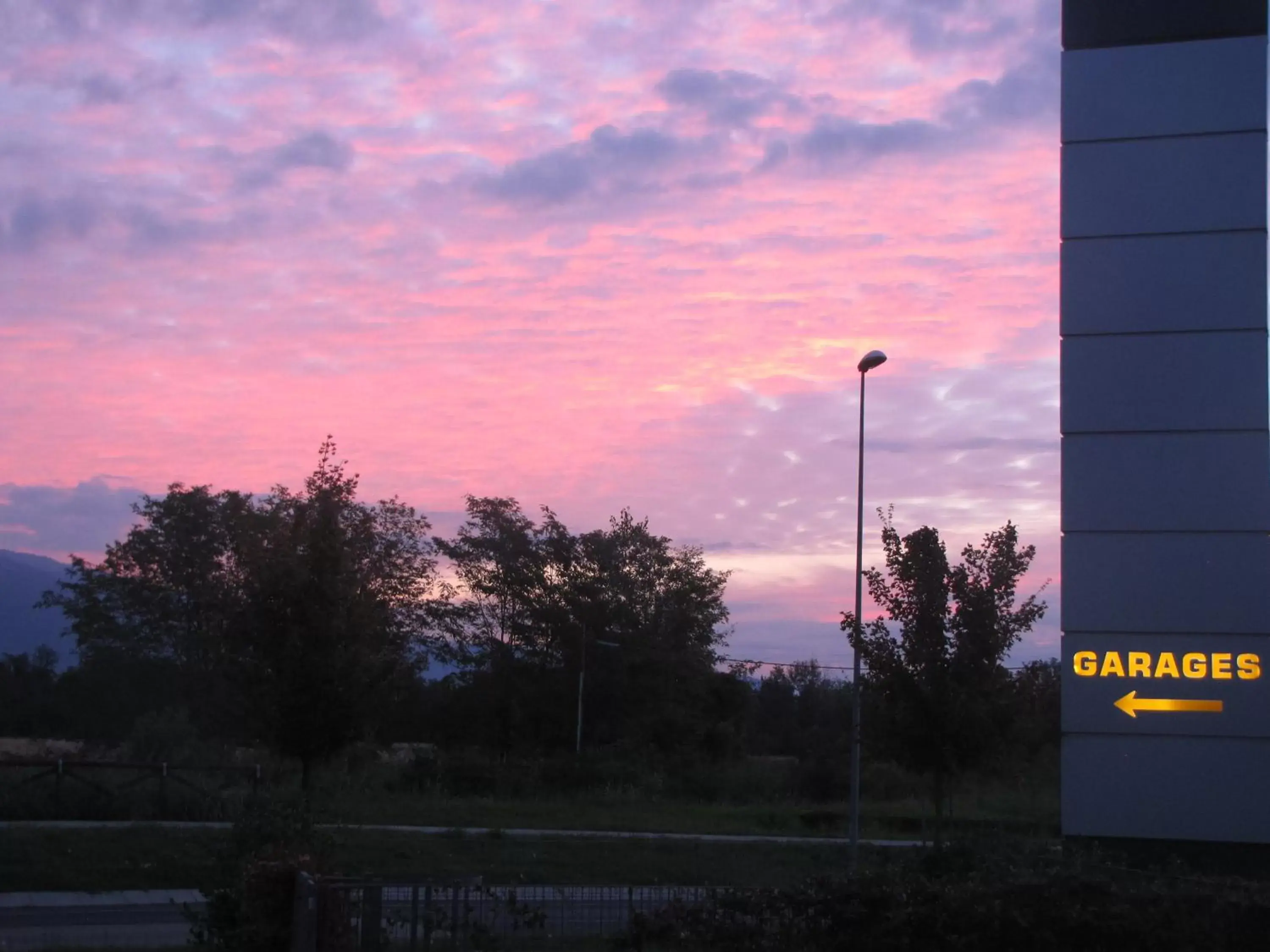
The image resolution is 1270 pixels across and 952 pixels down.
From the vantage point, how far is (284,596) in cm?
2512

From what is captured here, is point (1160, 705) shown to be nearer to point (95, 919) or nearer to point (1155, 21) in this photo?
point (1155, 21)

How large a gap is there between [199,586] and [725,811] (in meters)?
34.7

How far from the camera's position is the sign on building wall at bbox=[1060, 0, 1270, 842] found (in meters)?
17.3

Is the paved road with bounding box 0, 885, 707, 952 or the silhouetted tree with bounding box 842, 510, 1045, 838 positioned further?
the silhouetted tree with bounding box 842, 510, 1045, 838

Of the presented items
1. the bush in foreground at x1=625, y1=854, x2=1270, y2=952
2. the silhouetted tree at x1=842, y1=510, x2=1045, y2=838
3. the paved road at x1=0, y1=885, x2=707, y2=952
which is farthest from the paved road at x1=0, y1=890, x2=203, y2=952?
the silhouetted tree at x1=842, y1=510, x2=1045, y2=838

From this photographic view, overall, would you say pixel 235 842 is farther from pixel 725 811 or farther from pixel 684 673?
pixel 684 673

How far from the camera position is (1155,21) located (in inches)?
734

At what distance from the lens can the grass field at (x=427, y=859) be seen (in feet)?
70.3

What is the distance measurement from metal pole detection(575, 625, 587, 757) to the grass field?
30.3m

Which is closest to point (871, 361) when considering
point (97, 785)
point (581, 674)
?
point (97, 785)

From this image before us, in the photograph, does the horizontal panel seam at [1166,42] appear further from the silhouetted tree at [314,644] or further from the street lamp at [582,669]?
Result: the street lamp at [582,669]

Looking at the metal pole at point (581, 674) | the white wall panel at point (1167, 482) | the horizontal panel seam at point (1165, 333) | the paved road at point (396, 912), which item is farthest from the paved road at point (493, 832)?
the metal pole at point (581, 674)

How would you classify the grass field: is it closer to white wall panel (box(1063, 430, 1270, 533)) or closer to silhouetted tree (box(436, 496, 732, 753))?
white wall panel (box(1063, 430, 1270, 533))

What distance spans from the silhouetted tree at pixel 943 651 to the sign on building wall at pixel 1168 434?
9.88ft
